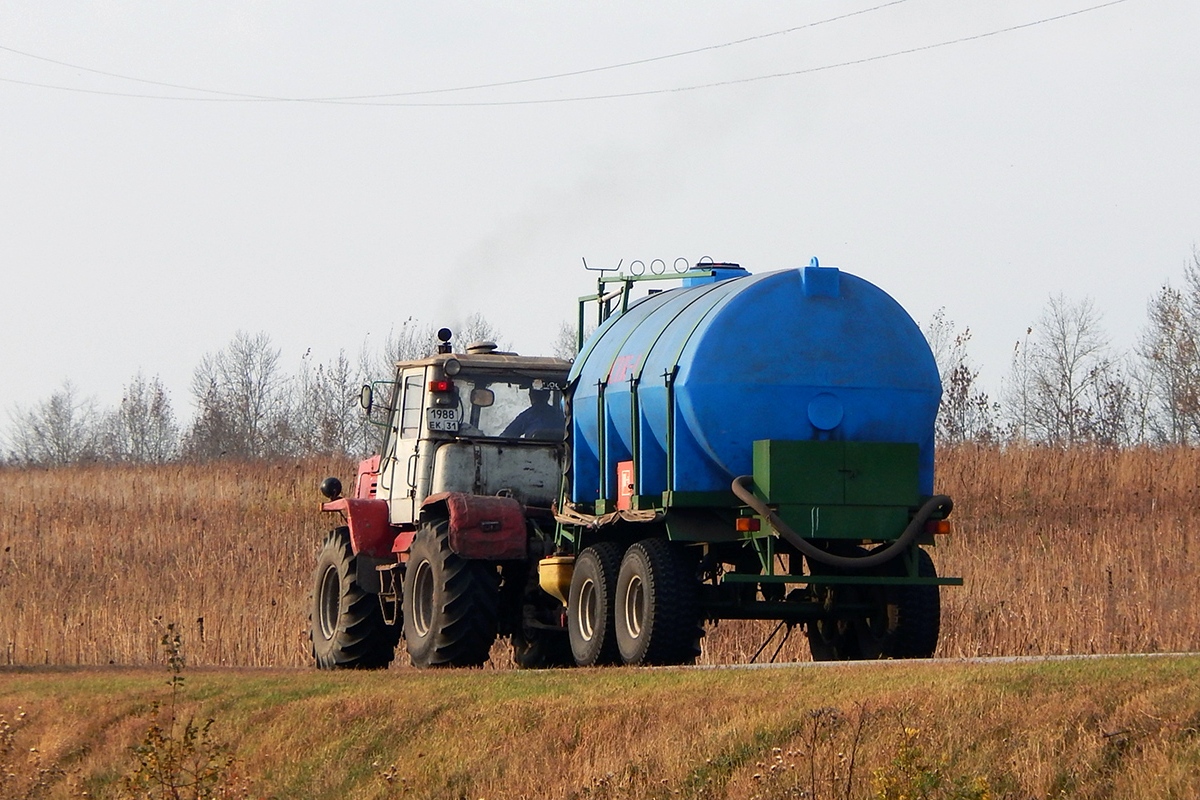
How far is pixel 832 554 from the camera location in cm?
1369

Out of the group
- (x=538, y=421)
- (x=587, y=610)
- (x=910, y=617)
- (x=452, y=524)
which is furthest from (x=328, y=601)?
(x=910, y=617)

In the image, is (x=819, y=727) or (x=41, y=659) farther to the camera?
(x=41, y=659)

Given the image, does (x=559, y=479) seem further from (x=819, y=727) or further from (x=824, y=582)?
(x=819, y=727)

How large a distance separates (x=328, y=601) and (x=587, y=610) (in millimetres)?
4634

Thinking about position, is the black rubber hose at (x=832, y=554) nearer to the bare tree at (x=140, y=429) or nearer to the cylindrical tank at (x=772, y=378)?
the cylindrical tank at (x=772, y=378)

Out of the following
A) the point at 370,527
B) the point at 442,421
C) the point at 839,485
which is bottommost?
the point at 370,527

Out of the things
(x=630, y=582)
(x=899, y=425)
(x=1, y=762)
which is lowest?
(x=1, y=762)

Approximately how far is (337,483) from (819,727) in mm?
9388

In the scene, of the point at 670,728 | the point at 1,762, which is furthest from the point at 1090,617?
the point at 1,762

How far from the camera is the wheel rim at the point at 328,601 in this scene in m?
18.5

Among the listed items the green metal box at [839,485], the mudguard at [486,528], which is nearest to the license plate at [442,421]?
the mudguard at [486,528]

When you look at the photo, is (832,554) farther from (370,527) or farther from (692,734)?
(370,527)

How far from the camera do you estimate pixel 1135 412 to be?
4319 centimetres

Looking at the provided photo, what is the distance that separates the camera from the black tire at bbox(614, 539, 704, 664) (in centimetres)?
1343
